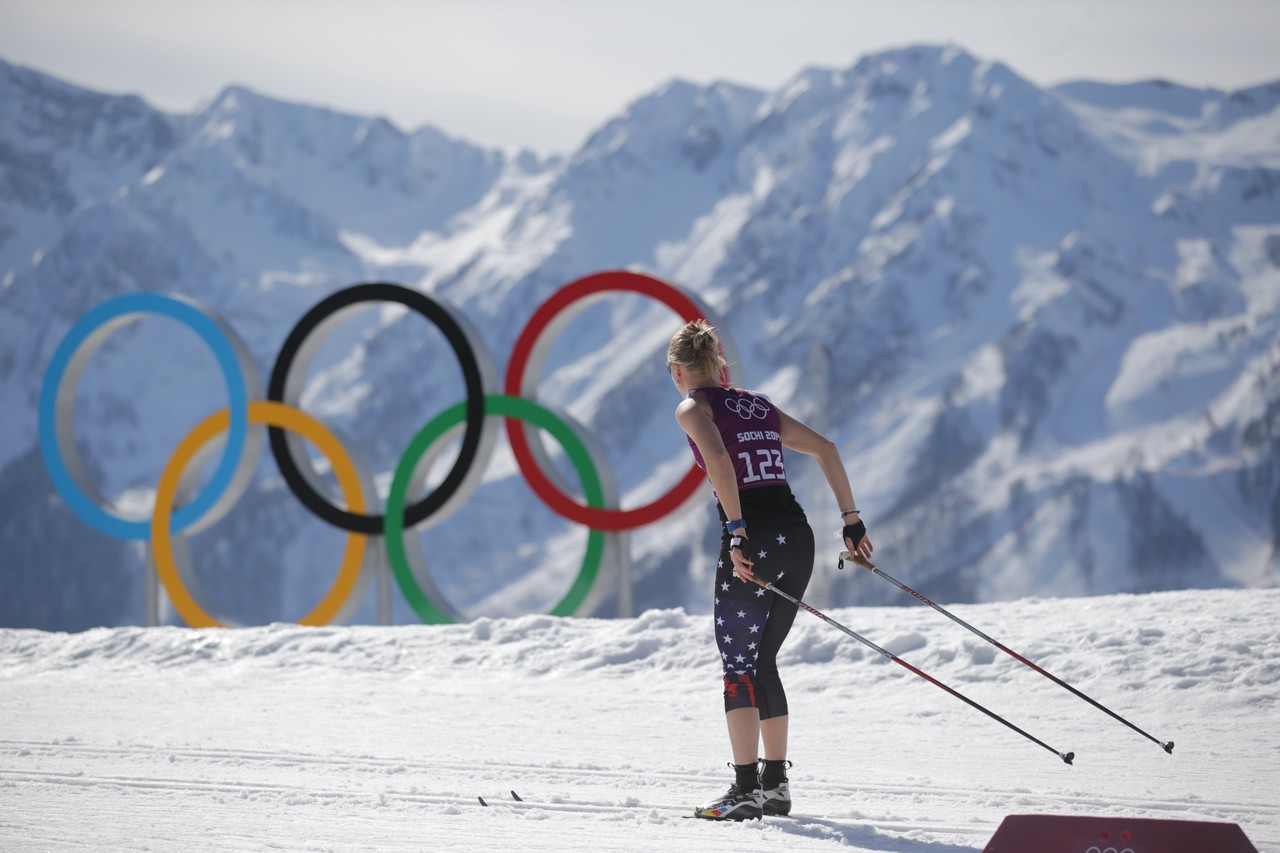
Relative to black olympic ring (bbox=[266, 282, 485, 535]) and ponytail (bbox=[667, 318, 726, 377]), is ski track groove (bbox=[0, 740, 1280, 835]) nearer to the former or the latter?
ponytail (bbox=[667, 318, 726, 377])

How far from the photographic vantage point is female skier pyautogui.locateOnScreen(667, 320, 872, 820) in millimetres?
5480

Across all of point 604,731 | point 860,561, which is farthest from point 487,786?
point 860,561

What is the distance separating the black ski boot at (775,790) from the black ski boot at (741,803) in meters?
0.06

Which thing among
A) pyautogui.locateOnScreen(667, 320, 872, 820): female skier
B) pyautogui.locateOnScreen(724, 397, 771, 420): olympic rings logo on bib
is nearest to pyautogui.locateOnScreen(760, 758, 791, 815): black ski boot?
pyautogui.locateOnScreen(667, 320, 872, 820): female skier

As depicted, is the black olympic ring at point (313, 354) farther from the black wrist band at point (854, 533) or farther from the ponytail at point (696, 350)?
the black wrist band at point (854, 533)

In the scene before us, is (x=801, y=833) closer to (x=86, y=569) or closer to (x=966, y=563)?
(x=966, y=563)

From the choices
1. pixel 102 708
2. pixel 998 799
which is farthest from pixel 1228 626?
pixel 102 708

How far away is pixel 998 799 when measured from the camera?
19.4ft

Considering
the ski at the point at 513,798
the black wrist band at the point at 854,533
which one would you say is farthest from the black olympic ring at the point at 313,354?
the black wrist band at the point at 854,533

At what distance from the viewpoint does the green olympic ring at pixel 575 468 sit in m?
13.7

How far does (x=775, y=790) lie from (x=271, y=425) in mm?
10562

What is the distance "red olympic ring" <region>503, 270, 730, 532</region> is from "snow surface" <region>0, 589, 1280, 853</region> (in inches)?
114

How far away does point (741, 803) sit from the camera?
18.0ft

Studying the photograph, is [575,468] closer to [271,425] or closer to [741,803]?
[271,425]
